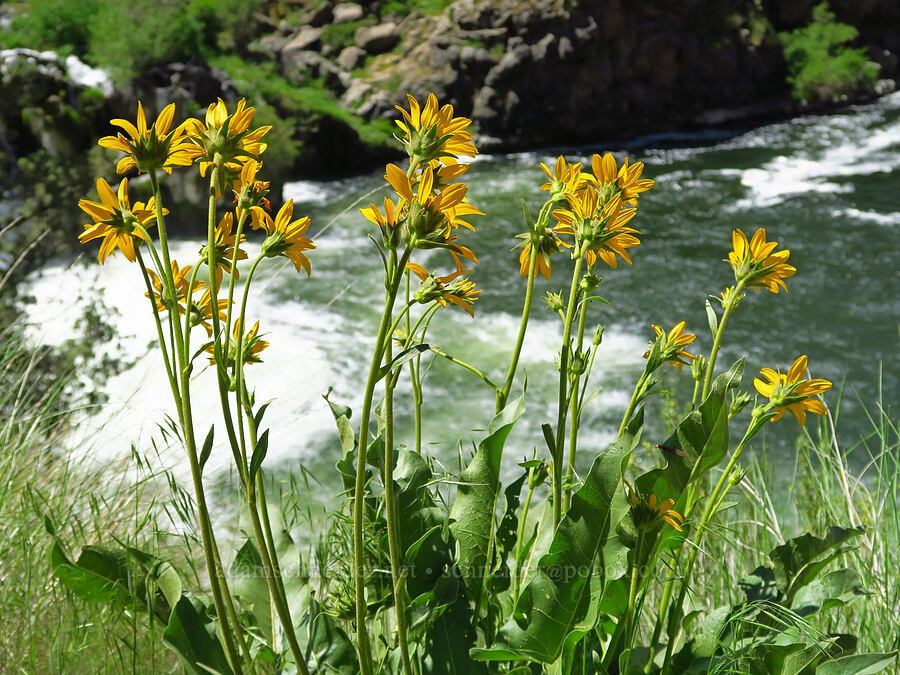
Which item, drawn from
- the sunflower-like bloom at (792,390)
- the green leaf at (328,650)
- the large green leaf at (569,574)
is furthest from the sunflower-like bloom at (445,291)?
the green leaf at (328,650)

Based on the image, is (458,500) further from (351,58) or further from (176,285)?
(351,58)

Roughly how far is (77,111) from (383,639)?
7.56 meters

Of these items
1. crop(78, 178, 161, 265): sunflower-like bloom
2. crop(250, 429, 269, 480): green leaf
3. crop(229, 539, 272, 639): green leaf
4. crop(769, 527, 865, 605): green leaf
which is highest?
crop(78, 178, 161, 265): sunflower-like bloom

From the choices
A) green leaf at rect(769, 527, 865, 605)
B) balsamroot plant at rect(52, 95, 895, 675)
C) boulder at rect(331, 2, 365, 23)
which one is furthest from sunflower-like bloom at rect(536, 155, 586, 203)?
boulder at rect(331, 2, 365, 23)

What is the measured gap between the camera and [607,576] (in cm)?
79

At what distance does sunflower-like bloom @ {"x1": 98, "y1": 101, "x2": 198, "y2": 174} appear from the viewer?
2.16 ft

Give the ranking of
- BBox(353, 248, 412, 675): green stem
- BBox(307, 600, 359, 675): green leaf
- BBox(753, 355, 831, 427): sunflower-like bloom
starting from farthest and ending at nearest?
BBox(307, 600, 359, 675): green leaf, BBox(753, 355, 831, 427): sunflower-like bloom, BBox(353, 248, 412, 675): green stem

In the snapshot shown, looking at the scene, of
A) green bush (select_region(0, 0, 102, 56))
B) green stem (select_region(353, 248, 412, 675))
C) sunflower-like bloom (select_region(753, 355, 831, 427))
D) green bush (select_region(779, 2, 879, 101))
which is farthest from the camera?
green bush (select_region(779, 2, 879, 101))

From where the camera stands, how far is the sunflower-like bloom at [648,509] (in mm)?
768

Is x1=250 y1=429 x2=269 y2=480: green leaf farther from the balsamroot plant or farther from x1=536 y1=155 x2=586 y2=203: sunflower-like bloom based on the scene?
x1=536 y1=155 x2=586 y2=203: sunflower-like bloom

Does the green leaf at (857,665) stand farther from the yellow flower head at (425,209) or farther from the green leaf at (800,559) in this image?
the yellow flower head at (425,209)

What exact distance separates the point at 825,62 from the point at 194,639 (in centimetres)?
1400

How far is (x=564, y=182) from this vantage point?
2.76 feet

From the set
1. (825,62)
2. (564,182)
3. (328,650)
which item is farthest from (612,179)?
(825,62)
